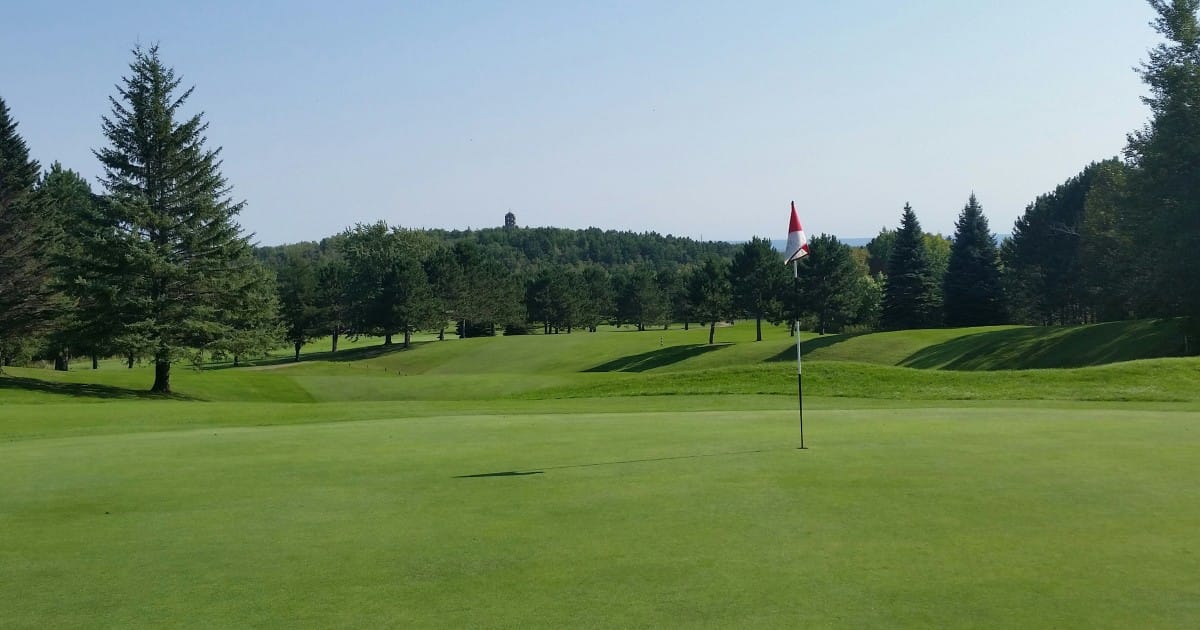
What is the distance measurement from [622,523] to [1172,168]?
47.6 metres

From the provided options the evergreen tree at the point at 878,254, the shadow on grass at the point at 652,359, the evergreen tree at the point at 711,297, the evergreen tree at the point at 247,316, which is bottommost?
the shadow on grass at the point at 652,359

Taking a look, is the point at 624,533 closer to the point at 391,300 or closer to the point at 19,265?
the point at 19,265

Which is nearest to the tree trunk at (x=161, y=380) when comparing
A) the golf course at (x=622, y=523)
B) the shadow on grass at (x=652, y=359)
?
the golf course at (x=622, y=523)

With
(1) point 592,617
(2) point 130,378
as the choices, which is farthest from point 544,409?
(2) point 130,378

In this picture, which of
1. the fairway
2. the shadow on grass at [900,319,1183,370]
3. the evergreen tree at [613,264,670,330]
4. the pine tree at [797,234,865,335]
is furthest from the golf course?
the evergreen tree at [613,264,670,330]

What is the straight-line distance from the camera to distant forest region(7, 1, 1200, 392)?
134 feet

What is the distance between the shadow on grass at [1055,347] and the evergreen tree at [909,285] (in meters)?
19.3

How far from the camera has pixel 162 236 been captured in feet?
138

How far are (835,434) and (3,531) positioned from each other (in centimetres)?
1197

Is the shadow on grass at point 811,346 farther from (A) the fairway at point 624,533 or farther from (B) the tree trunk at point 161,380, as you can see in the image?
(A) the fairway at point 624,533

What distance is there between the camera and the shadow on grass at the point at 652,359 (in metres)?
69.7

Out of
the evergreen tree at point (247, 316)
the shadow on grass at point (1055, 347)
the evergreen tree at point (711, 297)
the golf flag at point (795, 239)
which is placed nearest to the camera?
the golf flag at point (795, 239)

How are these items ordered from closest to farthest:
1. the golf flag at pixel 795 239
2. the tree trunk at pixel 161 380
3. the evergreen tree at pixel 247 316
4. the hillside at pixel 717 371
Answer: the golf flag at pixel 795 239 → the hillside at pixel 717 371 → the tree trunk at pixel 161 380 → the evergreen tree at pixel 247 316

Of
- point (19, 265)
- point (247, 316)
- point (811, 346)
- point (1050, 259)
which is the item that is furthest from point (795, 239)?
point (1050, 259)
